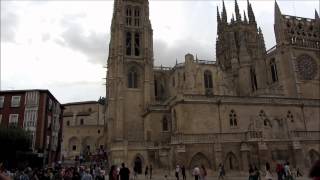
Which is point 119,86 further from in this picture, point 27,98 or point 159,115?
point 27,98

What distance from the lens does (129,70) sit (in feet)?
168

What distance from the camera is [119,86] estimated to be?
4844 cm

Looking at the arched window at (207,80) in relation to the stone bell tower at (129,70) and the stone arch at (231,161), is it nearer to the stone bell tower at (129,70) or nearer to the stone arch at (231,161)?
the stone bell tower at (129,70)

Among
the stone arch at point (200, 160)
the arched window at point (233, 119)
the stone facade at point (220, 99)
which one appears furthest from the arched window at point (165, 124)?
the stone arch at point (200, 160)

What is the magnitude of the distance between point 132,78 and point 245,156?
24275 millimetres

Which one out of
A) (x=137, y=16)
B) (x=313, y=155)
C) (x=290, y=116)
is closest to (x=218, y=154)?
(x=313, y=155)

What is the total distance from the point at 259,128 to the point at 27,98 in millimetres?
25814

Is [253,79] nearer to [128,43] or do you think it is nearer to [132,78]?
[132,78]

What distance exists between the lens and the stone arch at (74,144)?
70.2 meters

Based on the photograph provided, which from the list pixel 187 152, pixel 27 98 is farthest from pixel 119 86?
pixel 187 152

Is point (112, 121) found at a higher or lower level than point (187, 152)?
higher

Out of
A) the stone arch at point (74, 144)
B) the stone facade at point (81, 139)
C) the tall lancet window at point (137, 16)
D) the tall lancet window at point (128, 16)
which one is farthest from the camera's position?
the stone arch at point (74, 144)

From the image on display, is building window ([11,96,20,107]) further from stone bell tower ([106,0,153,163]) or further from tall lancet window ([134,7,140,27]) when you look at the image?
tall lancet window ([134,7,140,27])

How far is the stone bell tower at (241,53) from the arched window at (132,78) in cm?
1404
